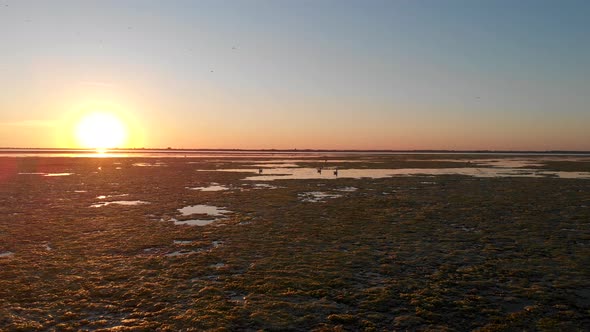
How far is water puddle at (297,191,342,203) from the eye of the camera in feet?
86.9

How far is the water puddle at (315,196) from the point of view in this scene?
26.5 meters

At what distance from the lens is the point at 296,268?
11953mm

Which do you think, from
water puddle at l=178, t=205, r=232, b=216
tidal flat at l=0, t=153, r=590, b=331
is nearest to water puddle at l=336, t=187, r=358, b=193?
tidal flat at l=0, t=153, r=590, b=331

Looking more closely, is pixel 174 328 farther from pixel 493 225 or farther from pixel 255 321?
pixel 493 225

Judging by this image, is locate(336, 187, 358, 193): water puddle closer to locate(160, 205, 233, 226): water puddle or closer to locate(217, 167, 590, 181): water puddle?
locate(217, 167, 590, 181): water puddle

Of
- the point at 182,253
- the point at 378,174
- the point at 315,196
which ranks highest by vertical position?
the point at 378,174

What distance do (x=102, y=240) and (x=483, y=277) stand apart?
42.2 feet

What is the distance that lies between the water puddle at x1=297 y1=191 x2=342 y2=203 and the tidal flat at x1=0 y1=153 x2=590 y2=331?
3087mm

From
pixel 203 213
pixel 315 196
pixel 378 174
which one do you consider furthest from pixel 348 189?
pixel 378 174

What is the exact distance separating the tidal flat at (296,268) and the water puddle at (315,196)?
3.09 metres

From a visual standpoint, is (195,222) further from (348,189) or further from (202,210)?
(348,189)

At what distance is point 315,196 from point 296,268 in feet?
54.8

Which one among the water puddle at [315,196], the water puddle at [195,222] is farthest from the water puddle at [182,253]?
the water puddle at [315,196]

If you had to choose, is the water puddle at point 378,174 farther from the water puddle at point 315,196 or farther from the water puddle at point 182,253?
the water puddle at point 182,253
